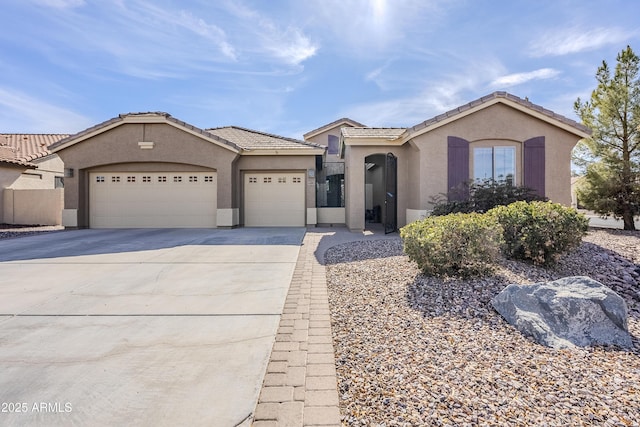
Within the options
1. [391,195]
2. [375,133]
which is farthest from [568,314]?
[375,133]

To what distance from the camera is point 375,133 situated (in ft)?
43.9

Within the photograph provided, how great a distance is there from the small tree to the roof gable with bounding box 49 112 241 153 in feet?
49.3

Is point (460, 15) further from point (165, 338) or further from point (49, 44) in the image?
point (49, 44)

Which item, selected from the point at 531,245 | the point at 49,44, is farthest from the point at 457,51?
the point at 49,44

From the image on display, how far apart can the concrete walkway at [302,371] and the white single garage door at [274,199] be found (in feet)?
32.2

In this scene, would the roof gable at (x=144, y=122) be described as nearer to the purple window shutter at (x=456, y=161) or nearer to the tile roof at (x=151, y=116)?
the tile roof at (x=151, y=116)

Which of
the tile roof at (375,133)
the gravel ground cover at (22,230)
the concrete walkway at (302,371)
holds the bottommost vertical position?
the concrete walkway at (302,371)

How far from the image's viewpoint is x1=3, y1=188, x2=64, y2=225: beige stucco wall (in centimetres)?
1622

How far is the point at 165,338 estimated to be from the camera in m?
3.47

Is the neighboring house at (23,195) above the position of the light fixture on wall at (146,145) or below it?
below

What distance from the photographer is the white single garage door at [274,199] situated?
14.7 m

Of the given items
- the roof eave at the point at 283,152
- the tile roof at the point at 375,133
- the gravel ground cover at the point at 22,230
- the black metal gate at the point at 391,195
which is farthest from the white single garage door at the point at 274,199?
→ the gravel ground cover at the point at 22,230

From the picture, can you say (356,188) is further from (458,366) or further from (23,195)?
(23,195)

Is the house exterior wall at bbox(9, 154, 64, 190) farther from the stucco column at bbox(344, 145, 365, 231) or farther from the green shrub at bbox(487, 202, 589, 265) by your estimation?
the green shrub at bbox(487, 202, 589, 265)
